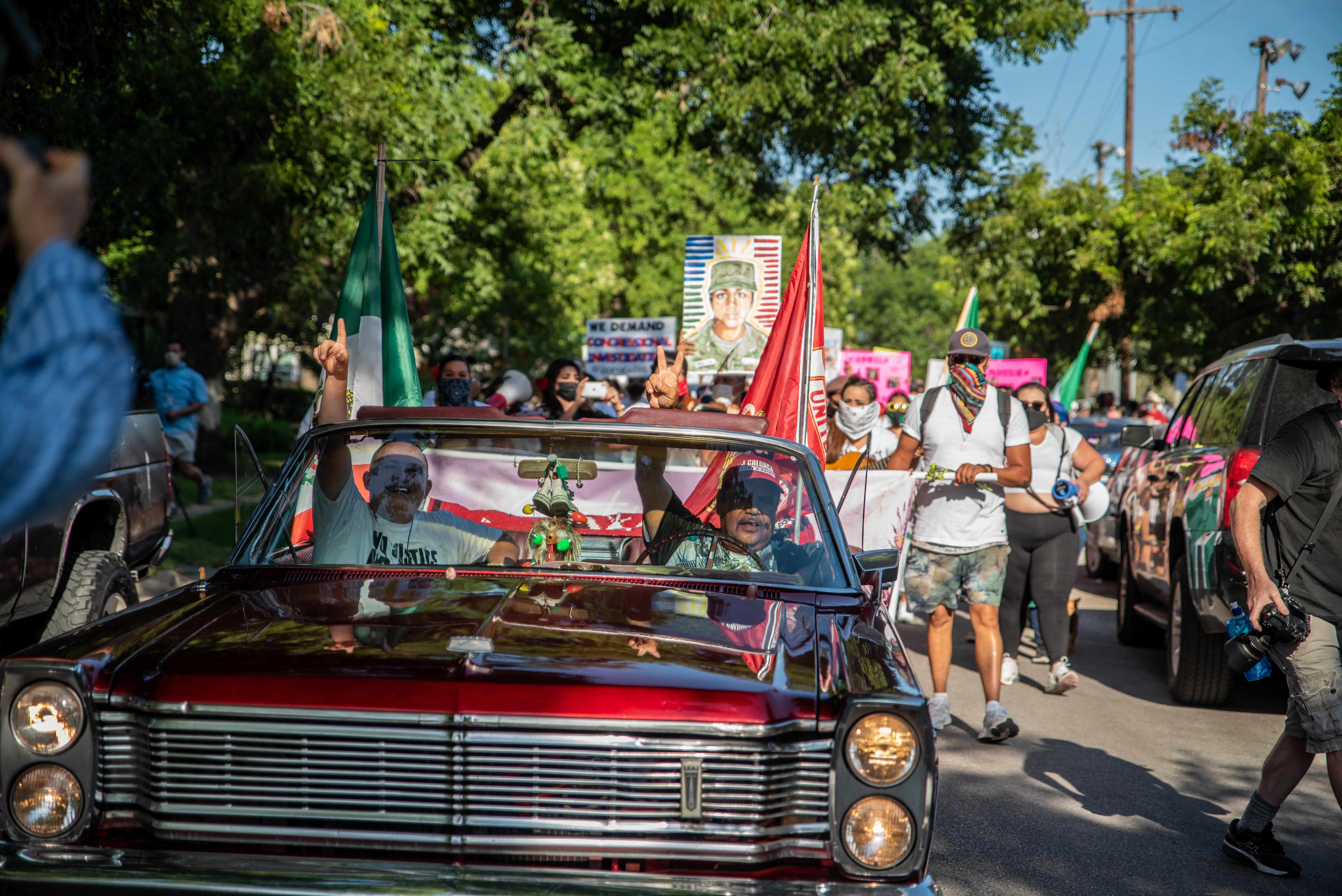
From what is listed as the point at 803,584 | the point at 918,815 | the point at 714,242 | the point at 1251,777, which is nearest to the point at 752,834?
the point at 918,815

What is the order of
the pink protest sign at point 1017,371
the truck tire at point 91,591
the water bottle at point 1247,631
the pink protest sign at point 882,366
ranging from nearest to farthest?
the water bottle at point 1247,631 < the truck tire at point 91,591 < the pink protest sign at point 1017,371 < the pink protest sign at point 882,366

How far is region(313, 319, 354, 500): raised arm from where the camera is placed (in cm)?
401

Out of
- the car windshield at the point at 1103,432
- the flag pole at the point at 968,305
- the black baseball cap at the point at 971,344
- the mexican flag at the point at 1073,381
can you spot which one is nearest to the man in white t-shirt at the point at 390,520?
the black baseball cap at the point at 971,344

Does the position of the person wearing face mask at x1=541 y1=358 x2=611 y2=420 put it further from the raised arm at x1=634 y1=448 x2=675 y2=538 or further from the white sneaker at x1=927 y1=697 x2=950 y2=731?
the raised arm at x1=634 y1=448 x2=675 y2=538

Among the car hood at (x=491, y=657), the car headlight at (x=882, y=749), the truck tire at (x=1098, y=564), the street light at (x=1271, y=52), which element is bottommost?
the truck tire at (x=1098, y=564)

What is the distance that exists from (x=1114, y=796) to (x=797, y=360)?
10.5 ft

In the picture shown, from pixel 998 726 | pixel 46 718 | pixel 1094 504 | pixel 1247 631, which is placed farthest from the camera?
pixel 1094 504

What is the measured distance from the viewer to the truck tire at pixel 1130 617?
9.25 meters

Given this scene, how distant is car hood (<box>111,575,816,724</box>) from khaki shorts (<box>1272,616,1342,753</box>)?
6.85ft

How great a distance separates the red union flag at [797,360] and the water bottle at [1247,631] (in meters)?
2.33

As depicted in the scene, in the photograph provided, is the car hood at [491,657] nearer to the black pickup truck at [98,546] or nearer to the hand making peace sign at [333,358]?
the hand making peace sign at [333,358]

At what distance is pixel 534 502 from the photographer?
4020 mm

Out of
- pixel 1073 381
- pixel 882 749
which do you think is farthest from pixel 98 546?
pixel 1073 381

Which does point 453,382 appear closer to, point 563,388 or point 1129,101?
point 563,388
